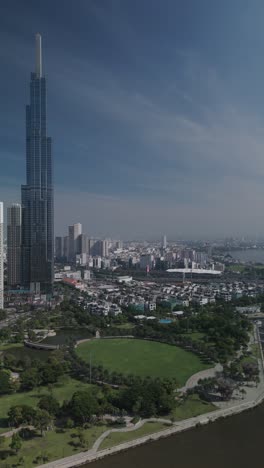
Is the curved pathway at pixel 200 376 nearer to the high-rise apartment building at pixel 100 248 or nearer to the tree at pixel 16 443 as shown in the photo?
the tree at pixel 16 443

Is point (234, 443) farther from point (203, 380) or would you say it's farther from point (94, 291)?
point (94, 291)

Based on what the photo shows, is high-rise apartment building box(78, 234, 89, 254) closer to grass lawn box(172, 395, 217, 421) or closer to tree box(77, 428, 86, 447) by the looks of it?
grass lawn box(172, 395, 217, 421)

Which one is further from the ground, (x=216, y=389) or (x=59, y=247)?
(x=59, y=247)

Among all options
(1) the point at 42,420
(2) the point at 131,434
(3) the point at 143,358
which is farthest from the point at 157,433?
(3) the point at 143,358

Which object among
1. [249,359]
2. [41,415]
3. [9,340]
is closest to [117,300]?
[9,340]

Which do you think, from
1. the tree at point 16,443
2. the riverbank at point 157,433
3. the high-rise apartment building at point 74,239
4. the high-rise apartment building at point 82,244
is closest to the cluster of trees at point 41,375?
the tree at point 16,443

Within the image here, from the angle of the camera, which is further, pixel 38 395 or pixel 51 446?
pixel 38 395

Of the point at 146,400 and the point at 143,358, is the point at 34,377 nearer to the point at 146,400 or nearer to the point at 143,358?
the point at 146,400
